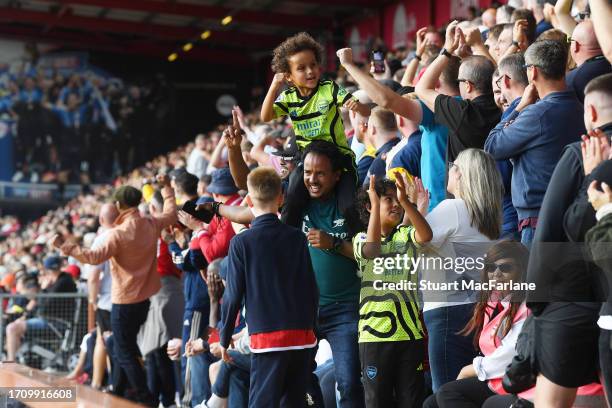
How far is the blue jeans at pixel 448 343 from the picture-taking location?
188 inches

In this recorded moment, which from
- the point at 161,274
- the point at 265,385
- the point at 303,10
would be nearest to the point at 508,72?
the point at 265,385

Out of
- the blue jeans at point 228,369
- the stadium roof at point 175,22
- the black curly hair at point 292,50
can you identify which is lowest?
the blue jeans at point 228,369

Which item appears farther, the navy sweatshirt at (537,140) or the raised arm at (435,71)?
the raised arm at (435,71)

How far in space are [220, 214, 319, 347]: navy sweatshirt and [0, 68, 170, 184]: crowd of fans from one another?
85.6ft

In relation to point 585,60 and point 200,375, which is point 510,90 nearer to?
point 585,60

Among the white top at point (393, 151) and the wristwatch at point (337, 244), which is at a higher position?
the white top at point (393, 151)

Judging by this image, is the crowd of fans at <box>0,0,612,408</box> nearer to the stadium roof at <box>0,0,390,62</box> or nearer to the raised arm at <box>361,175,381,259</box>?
the raised arm at <box>361,175,381,259</box>

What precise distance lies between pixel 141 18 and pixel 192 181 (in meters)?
22.9

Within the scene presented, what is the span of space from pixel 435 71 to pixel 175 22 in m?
26.3

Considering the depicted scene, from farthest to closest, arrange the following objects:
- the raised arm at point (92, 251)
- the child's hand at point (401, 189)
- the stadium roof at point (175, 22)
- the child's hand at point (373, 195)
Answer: the stadium roof at point (175, 22) → the raised arm at point (92, 251) → the child's hand at point (373, 195) → the child's hand at point (401, 189)

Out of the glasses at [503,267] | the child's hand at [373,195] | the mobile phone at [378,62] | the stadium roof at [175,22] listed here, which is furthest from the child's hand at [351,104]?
the stadium roof at [175,22]

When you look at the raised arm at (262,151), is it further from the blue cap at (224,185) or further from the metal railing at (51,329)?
the metal railing at (51,329)

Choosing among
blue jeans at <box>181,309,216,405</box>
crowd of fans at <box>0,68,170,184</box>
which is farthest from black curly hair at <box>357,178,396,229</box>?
crowd of fans at <box>0,68,170,184</box>

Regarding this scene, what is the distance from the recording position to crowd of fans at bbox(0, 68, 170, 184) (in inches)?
1194
